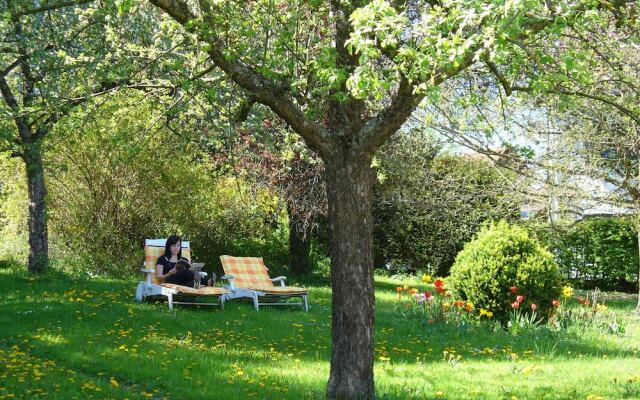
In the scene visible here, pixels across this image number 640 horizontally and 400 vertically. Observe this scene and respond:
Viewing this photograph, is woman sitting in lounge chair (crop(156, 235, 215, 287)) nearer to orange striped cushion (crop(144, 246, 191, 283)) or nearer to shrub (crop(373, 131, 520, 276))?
orange striped cushion (crop(144, 246, 191, 283))

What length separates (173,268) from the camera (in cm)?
1153

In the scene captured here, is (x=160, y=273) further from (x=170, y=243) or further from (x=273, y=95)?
(x=273, y=95)

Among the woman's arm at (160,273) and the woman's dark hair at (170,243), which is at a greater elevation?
the woman's dark hair at (170,243)

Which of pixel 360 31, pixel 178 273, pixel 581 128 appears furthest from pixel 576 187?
pixel 360 31

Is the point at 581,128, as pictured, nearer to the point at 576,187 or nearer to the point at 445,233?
the point at 576,187

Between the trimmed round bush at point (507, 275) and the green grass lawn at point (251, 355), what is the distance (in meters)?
0.64

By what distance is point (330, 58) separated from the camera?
498 centimetres

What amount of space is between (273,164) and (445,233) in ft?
21.1

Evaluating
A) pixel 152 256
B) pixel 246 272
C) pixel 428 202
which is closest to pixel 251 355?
pixel 152 256

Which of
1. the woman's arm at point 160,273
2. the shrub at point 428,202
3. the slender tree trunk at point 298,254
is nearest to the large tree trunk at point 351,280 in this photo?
the woman's arm at point 160,273

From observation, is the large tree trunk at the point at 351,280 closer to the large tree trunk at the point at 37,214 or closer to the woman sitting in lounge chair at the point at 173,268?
the woman sitting in lounge chair at the point at 173,268

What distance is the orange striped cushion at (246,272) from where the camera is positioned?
39.9ft

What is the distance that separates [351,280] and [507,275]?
219 inches

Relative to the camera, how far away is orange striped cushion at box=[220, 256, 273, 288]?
1215cm
